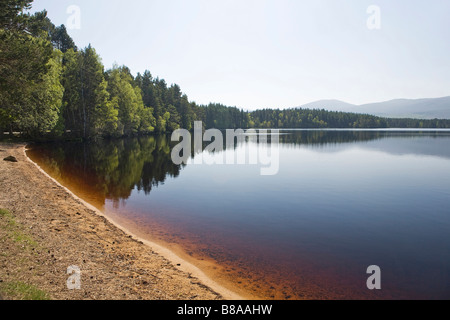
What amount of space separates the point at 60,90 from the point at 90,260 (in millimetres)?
58520

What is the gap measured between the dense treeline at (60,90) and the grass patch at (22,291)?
76.8 ft

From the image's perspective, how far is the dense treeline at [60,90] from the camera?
25.3m

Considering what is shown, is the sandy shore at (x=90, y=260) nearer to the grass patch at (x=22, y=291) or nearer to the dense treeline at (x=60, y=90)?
the grass patch at (x=22, y=291)

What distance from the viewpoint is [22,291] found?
7.47 metres

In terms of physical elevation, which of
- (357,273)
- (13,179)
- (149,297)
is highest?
(13,179)

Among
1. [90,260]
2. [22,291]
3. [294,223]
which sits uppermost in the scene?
[22,291]

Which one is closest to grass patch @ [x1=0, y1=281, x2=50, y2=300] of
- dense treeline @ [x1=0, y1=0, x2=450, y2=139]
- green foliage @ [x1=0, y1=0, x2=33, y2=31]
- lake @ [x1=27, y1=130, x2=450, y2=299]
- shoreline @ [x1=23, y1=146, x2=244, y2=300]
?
shoreline @ [x1=23, y1=146, x2=244, y2=300]

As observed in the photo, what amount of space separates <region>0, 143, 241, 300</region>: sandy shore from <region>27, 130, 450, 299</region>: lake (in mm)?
1374

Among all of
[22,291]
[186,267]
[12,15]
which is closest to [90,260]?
[22,291]

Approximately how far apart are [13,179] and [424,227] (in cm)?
3091

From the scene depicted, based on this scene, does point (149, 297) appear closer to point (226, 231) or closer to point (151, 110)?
point (226, 231)

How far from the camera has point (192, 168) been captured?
3978cm

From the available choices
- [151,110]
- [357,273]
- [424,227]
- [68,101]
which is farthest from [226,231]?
[151,110]

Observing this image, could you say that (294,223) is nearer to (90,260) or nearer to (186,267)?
(186,267)
